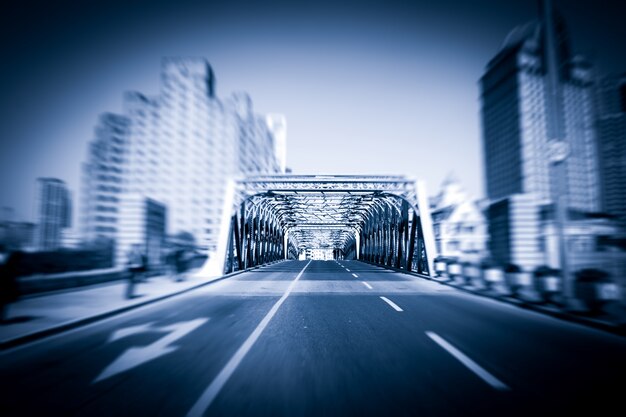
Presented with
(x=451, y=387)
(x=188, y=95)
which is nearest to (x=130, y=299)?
(x=451, y=387)

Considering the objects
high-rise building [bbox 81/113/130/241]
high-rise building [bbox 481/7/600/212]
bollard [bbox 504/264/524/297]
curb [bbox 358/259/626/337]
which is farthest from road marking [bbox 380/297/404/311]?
high-rise building [bbox 81/113/130/241]

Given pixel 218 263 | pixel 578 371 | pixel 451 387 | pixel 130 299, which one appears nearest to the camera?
pixel 451 387

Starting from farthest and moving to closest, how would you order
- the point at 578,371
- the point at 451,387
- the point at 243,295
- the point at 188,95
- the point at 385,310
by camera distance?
the point at 188,95 → the point at 243,295 → the point at 385,310 → the point at 578,371 → the point at 451,387

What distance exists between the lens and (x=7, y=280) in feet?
25.3

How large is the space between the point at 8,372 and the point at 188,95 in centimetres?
12588

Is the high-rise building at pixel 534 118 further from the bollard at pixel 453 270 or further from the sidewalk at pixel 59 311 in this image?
the sidewalk at pixel 59 311

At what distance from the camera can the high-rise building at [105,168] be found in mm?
106750

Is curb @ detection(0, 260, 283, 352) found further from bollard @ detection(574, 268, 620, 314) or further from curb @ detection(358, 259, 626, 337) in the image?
bollard @ detection(574, 268, 620, 314)

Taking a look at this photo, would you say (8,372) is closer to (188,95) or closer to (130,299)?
(130,299)

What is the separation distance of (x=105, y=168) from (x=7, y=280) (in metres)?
118

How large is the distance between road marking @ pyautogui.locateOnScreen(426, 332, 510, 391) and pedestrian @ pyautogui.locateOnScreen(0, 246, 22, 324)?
864 centimetres

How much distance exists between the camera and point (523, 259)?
1638cm

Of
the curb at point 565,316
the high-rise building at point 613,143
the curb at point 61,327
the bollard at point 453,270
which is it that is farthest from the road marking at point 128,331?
the bollard at point 453,270

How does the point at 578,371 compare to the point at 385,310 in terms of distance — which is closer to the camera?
the point at 578,371
